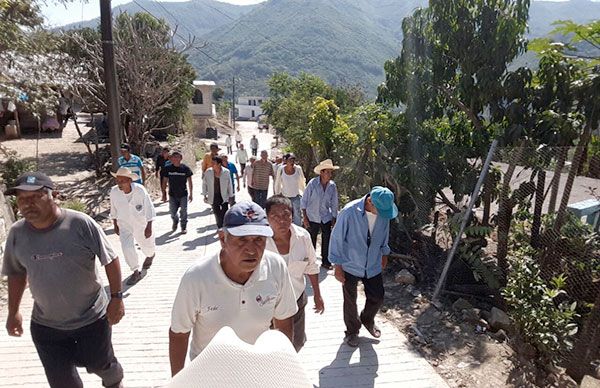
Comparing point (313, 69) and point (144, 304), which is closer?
point (144, 304)

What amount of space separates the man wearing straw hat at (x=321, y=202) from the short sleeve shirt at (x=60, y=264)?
3.65 meters

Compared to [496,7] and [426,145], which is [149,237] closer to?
[426,145]

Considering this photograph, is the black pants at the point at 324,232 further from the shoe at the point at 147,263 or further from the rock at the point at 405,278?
the shoe at the point at 147,263

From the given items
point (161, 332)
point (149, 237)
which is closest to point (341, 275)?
point (161, 332)

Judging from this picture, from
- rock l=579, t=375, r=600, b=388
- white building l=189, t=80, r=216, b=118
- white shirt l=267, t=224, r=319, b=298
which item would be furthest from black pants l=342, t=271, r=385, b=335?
white building l=189, t=80, r=216, b=118

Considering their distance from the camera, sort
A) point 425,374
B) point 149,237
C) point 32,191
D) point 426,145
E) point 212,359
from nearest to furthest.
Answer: point 212,359, point 32,191, point 425,374, point 149,237, point 426,145

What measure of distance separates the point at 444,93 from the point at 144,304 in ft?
18.2

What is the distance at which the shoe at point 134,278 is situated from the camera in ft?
19.0

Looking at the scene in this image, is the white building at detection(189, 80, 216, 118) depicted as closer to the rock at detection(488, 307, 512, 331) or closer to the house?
the house

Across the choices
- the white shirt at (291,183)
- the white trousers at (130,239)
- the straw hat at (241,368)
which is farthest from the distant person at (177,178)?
the straw hat at (241,368)

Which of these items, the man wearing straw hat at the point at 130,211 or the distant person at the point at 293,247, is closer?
the distant person at the point at 293,247

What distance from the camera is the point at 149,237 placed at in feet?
18.7

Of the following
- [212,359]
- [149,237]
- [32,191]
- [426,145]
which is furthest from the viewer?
[426,145]

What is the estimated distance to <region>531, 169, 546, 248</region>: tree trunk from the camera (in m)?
5.53
